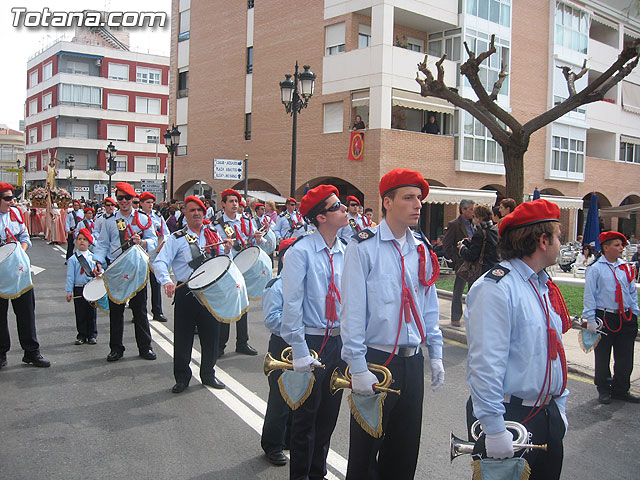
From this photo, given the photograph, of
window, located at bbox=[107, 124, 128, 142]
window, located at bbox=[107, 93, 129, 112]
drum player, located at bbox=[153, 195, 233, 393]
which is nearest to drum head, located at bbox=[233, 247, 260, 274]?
drum player, located at bbox=[153, 195, 233, 393]

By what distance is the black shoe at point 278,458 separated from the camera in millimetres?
4508

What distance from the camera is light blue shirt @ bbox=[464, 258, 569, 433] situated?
2633mm

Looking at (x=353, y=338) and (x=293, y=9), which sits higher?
(x=293, y=9)

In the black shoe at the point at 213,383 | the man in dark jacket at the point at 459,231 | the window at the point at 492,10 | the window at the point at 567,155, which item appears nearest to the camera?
the black shoe at the point at 213,383

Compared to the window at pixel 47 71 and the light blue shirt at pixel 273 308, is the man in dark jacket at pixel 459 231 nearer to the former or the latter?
the light blue shirt at pixel 273 308

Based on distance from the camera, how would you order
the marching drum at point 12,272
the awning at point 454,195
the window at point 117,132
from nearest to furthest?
the marching drum at point 12,272, the awning at point 454,195, the window at point 117,132

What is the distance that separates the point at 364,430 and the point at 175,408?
3105mm

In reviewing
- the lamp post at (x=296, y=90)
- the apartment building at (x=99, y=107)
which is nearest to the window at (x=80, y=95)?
the apartment building at (x=99, y=107)

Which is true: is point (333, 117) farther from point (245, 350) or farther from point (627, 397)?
point (627, 397)

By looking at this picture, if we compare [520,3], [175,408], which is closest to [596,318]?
[175,408]

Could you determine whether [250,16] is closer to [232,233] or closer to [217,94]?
[217,94]

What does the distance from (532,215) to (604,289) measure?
4.10m

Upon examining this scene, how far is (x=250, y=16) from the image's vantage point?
30.8 m

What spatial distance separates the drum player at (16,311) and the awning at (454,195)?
16.4m
